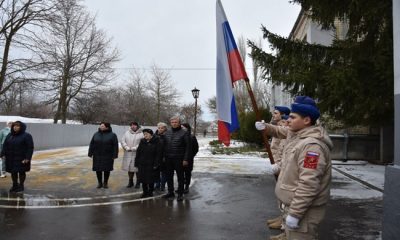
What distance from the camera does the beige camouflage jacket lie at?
3.36 m

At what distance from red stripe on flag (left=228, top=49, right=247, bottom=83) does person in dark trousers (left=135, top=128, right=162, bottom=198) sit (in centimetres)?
393

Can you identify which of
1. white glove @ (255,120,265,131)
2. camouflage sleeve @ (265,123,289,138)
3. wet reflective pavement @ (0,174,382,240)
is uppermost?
white glove @ (255,120,265,131)

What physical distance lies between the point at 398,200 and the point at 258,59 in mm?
7987

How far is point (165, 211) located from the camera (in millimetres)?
8211

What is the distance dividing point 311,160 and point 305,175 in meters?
0.13

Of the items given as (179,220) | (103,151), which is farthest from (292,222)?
(103,151)

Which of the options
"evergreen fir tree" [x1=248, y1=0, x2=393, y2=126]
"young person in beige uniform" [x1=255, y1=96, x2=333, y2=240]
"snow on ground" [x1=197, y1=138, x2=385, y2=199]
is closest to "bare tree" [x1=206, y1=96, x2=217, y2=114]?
"snow on ground" [x1=197, y1=138, x2=385, y2=199]

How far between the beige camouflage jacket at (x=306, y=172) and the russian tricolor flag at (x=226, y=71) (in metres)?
2.49

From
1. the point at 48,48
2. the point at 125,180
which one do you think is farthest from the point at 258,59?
the point at 48,48

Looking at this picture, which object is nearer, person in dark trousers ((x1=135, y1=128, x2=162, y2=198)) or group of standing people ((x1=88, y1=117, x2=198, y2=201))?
group of standing people ((x1=88, y1=117, x2=198, y2=201))

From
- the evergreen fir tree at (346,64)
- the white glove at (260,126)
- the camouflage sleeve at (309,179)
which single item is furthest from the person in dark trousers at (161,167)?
the camouflage sleeve at (309,179)

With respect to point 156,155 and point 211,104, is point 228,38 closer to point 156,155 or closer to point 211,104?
point 156,155

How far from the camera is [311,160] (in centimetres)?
340

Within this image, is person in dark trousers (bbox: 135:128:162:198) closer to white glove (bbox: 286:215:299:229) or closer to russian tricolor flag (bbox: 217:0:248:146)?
russian tricolor flag (bbox: 217:0:248:146)
